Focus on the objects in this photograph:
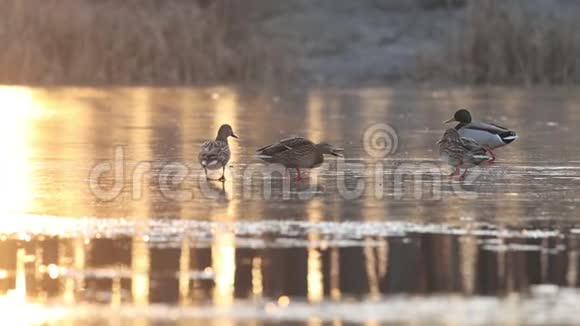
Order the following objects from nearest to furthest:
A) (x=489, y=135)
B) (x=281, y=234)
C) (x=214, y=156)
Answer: (x=281, y=234) < (x=214, y=156) < (x=489, y=135)

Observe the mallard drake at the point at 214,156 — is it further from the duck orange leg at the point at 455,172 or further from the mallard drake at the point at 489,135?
the mallard drake at the point at 489,135

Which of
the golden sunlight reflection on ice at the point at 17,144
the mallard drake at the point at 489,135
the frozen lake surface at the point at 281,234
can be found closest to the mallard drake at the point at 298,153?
the frozen lake surface at the point at 281,234

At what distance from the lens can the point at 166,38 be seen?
103 ft

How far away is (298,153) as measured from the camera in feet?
41.3

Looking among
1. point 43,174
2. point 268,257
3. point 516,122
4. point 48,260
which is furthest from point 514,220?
point 516,122

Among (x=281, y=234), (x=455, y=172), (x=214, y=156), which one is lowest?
(x=281, y=234)

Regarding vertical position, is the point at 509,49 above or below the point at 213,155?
above

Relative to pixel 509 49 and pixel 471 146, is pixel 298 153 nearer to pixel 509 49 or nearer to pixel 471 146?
pixel 471 146

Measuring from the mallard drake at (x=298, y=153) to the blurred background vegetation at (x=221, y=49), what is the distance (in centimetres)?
1776

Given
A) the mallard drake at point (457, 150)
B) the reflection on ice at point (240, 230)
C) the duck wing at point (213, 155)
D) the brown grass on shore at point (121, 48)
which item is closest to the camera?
the reflection on ice at point (240, 230)

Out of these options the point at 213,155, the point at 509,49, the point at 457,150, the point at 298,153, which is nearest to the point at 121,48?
the point at 509,49

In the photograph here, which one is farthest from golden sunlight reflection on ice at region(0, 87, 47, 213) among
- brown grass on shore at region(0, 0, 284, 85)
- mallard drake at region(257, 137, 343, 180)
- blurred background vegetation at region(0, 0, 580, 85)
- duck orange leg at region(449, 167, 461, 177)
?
duck orange leg at region(449, 167, 461, 177)

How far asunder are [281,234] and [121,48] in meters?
21.9

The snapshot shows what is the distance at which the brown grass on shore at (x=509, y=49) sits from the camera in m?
30.9
